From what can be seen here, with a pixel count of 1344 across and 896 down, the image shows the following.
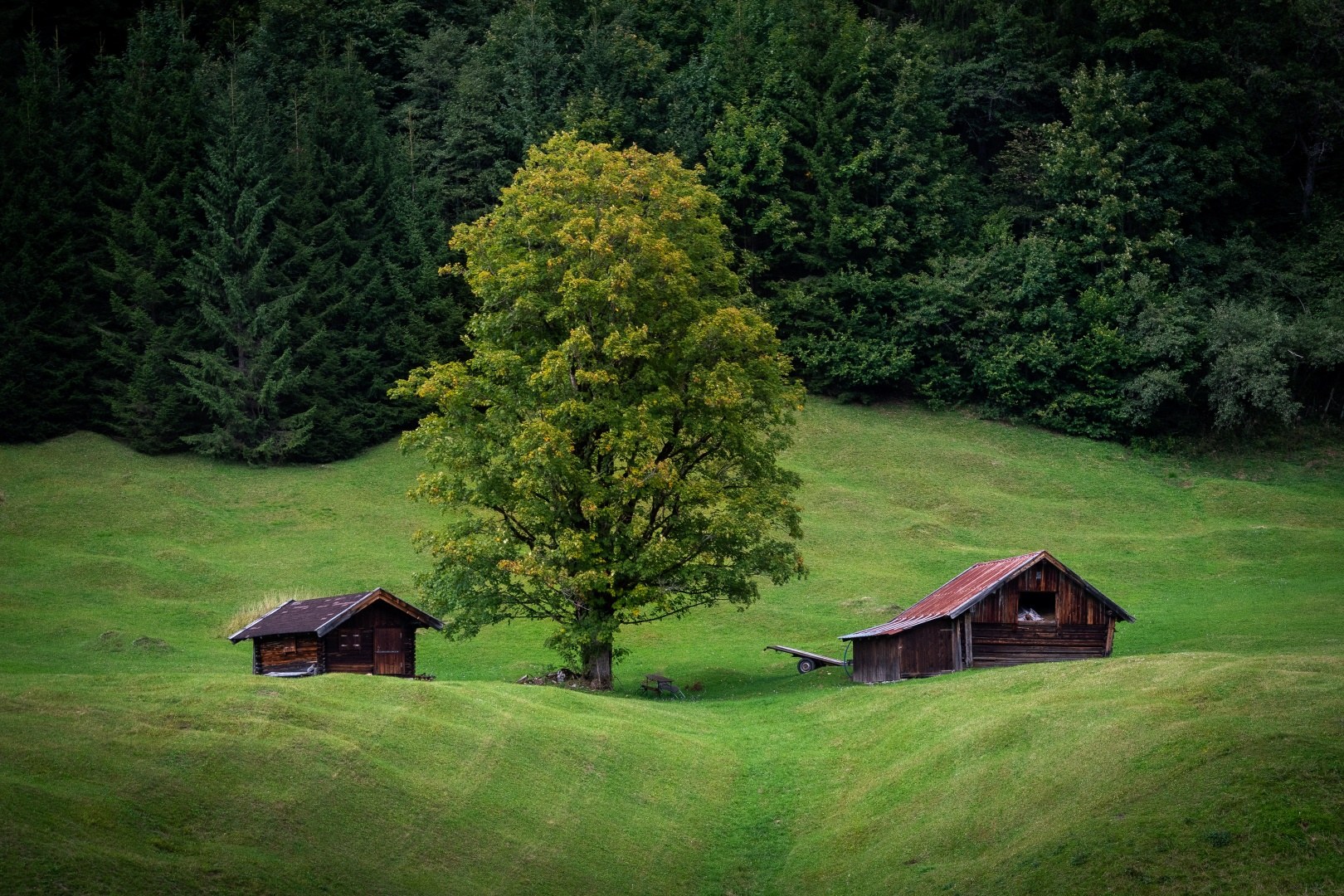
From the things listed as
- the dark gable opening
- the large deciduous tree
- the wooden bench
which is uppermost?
the large deciduous tree

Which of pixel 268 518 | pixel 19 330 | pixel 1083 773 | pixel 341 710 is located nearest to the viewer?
pixel 1083 773

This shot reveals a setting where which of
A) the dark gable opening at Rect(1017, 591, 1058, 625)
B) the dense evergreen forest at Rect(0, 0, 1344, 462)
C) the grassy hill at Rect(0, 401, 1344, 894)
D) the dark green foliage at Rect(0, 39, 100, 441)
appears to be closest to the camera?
the grassy hill at Rect(0, 401, 1344, 894)

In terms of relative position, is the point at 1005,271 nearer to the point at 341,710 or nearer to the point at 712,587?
the point at 712,587

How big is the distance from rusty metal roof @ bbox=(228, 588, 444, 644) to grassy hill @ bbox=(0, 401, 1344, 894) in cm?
217

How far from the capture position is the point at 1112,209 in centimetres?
8144

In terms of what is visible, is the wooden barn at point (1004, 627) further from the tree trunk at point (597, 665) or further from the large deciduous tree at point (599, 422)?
the tree trunk at point (597, 665)

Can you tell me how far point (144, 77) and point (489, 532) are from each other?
162ft

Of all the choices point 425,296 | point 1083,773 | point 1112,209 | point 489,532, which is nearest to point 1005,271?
point 1112,209

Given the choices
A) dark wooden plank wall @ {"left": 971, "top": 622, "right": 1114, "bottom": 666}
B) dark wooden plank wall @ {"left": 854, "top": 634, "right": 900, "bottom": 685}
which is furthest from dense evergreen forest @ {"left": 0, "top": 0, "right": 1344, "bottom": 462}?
dark wooden plank wall @ {"left": 971, "top": 622, "right": 1114, "bottom": 666}

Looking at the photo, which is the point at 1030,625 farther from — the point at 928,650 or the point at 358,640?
the point at 358,640

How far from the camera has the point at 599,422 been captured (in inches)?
1737

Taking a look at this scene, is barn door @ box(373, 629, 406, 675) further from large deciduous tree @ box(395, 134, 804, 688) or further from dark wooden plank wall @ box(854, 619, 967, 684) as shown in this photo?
dark wooden plank wall @ box(854, 619, 967, 684)

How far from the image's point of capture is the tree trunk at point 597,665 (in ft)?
150

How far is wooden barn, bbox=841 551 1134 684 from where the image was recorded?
44844 mm
